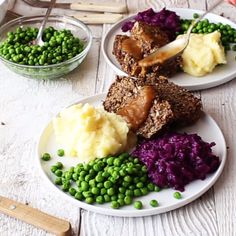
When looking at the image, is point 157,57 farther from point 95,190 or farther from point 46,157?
point 95,190

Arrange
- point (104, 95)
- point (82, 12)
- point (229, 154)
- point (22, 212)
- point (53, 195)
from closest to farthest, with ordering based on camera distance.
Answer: point (22, 212), point (53, 195), point (229, 154), point (104, 95), point (82, 12)

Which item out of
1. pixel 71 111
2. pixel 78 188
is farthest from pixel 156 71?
pixel 78 188

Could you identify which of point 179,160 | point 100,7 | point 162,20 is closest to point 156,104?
Answer: point 179,160

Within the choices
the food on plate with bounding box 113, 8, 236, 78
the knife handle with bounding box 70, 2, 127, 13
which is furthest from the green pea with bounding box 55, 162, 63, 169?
the knife handle with bounding box 70, 2, 127, 13

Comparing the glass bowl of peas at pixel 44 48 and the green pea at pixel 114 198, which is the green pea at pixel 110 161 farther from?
the glass bowl of peas at pixel 44 48

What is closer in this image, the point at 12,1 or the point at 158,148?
the point at 158,148

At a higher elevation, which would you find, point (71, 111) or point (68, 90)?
point (71, 111)

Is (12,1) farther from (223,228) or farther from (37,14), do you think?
(223,228)
